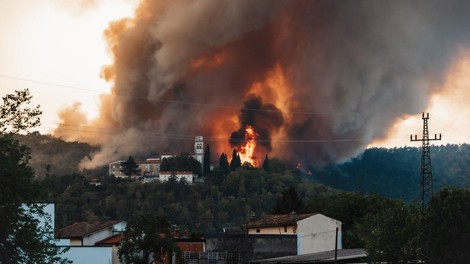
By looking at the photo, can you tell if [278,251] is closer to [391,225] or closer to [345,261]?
[345,261]

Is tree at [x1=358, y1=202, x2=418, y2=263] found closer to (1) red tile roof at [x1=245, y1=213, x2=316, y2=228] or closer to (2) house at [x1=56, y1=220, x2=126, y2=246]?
(1) red tile roof at [x1=245, y1=213, x2=316, y2=228]

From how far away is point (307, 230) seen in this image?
9662 centimetres

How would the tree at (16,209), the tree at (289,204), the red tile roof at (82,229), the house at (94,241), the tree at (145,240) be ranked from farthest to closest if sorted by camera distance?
1. the tree at (289,204)
2. the red tile roof at (82,229)
3. the house at (94,241)
4. the tree at (145,240)
5. the tree at (16,209)

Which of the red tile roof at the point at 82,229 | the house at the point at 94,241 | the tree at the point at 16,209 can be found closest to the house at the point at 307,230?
the house at the point at 94,241

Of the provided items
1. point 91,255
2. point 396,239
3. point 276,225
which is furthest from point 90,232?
point 396,239

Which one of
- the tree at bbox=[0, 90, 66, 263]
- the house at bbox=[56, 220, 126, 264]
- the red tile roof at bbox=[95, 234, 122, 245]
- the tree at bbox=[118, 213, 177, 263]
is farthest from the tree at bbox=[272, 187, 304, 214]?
the tree at bbox=[0, 90, 66, 263]

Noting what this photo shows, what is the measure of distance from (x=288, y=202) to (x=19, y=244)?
9828 cm

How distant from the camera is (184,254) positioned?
97.6 meters

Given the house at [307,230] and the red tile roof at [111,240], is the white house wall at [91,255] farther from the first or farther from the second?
the house at [307,230]

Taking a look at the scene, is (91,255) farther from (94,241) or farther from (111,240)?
(94,241)

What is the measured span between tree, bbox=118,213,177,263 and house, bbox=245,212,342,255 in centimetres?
1664

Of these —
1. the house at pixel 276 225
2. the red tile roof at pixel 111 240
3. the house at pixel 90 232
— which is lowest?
the red tile roof at pixel 111 240

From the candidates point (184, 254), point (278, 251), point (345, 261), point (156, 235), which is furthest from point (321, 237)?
point (345, 261)

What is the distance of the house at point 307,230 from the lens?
95.1 meters
